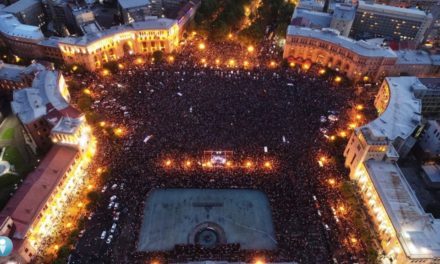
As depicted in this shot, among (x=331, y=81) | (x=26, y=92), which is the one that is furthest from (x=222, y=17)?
(x=26, y=92)

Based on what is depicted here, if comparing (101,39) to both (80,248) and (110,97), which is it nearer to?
(110,97)

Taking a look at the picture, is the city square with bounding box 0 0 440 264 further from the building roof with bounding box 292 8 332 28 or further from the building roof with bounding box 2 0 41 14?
the building roof with bounding box 2 0 41 14

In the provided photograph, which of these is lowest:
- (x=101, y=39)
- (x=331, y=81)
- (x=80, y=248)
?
(x=80, y=248)

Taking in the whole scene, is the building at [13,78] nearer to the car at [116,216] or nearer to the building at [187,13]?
the car at [116,216]

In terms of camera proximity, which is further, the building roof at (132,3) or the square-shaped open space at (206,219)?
the building roof at (132,3)

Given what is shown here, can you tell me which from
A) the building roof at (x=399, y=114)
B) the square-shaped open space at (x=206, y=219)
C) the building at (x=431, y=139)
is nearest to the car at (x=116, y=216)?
the square-shaped open space at (x=206, y=219)

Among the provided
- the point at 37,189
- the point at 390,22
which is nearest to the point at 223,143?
the point at 37,189

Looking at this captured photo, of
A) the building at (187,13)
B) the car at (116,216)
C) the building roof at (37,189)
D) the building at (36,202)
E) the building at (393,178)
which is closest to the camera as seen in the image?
the building at (36,202)

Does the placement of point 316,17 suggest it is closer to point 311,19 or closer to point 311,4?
point 311,19
